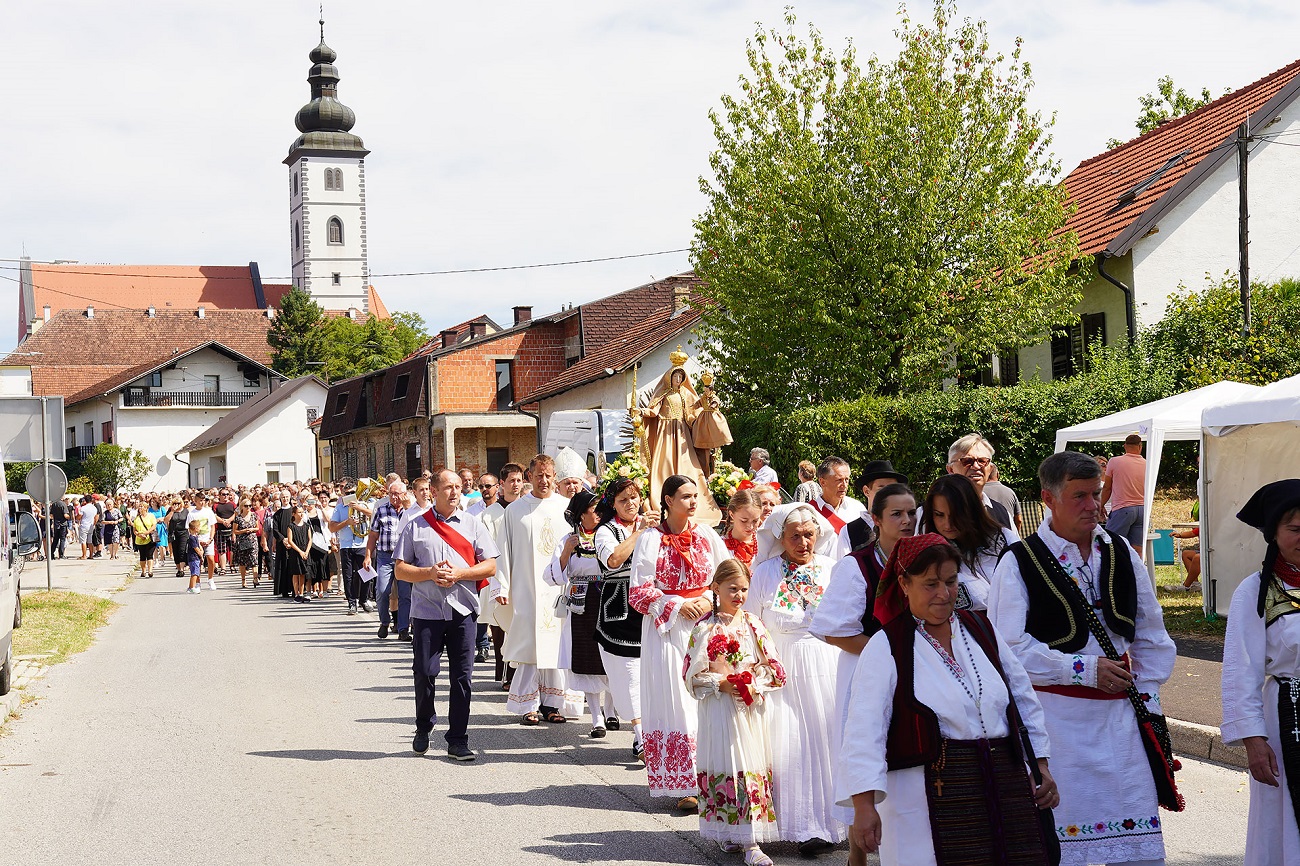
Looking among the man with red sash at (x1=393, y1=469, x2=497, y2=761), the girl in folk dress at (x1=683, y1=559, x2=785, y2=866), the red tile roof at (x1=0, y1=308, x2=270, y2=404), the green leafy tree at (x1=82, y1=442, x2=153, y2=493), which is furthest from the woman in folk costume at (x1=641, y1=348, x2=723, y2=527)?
the red tile roof at (x1=0, y1=308, x2=270, y2=404)

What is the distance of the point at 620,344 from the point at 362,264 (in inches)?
3161

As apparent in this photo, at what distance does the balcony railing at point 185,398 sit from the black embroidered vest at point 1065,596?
83384 millimetres

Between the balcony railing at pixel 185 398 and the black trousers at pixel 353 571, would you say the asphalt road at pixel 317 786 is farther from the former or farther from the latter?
the balcony railing at pixel 185 398

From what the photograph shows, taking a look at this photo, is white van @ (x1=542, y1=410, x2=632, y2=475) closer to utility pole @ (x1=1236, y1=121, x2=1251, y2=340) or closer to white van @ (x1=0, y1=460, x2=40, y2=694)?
utility pole @ (x1=1236, y1=121, x2=1251, y2=340)

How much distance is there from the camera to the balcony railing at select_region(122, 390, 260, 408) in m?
82.6

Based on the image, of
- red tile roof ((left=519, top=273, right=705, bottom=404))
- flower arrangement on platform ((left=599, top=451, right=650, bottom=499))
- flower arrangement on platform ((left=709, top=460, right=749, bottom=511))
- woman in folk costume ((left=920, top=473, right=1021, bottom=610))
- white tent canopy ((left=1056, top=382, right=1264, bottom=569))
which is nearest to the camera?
woman in folk costume ((left=920, top=473, right=1021, bottom=610))

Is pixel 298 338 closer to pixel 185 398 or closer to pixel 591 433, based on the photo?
pixel 185 398

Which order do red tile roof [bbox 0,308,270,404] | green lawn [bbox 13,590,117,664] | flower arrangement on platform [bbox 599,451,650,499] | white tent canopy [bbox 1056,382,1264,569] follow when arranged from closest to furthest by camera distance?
flower arrangement on platform [bbox 599,451,650,499] → white tent canopy [bbox 1056,382,1264,569] → green lawn [bbox 13,590,117,664] → red tile roof [bbox 0,308,270,404]

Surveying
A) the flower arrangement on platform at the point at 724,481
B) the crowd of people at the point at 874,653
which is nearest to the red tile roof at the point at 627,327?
the flower arrangement on platform at the point at 724,481

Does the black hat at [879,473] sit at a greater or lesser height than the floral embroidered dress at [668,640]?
greater

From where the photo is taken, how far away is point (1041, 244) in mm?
25094

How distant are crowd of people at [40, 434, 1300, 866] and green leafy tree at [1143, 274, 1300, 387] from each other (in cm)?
1379

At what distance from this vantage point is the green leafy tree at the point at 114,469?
74125 millimetres

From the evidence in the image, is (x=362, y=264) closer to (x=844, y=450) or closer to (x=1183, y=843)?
(x=844, y=450)
